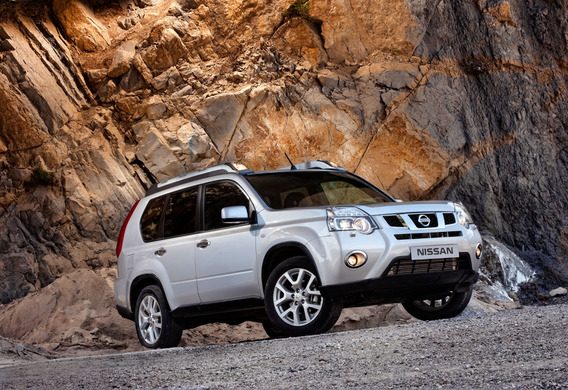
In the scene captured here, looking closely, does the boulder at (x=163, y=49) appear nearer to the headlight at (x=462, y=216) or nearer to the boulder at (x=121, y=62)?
the boulder at (x=121, y=62)

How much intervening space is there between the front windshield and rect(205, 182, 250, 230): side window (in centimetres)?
21

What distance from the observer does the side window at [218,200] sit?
24.2ft

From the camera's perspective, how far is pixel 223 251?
712cm

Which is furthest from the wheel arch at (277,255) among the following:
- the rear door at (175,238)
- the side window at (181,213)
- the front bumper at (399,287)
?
the side window at (181,213)

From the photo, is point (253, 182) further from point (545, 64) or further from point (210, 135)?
point (545, 64)

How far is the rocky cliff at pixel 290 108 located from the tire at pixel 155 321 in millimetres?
6008

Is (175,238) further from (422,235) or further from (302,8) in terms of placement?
(302,8)

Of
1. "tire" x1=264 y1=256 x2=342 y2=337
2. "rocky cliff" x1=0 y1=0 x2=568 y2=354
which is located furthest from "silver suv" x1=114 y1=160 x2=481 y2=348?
"rocky cliff" x1=0 y1=0 x2=568 y2=354

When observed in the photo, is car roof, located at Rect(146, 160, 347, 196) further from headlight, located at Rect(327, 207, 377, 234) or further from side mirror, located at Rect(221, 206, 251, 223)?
headlight, located at Rect(327, 207, 377, 234)

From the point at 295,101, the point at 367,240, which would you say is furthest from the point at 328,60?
the point at 367,240

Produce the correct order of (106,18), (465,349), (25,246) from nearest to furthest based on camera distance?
(465,349), (25,246), (106,18)

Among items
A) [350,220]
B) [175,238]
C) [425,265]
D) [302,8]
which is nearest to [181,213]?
[175,238]

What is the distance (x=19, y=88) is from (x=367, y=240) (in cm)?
1166

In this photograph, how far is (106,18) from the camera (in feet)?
61.6
